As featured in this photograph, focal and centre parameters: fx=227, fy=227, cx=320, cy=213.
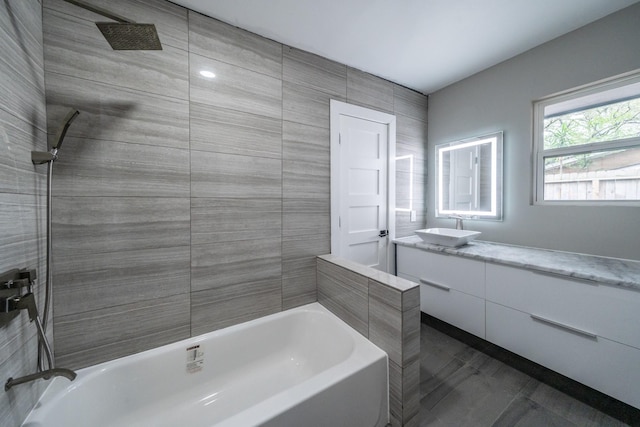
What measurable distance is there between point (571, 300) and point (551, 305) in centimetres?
11

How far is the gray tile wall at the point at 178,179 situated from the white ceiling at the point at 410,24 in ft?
0.47

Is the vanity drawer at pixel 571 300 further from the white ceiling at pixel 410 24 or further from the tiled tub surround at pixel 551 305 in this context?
the white ceiling at pixel 410 24

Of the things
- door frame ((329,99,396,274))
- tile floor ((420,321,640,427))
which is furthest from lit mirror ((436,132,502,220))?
tile floor ((420,321,640,427))

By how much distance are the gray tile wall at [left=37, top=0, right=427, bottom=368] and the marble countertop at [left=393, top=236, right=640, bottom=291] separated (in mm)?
1312

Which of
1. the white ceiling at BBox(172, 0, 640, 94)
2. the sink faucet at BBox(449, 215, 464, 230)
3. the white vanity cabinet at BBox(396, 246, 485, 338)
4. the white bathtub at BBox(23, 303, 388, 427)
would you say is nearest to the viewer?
the white bathtub at BBox(23, 303, 388, 427)

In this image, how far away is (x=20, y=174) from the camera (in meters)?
0.96

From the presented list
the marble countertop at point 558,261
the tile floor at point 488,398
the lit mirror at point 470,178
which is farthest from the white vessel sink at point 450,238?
the tile floor at point 488,398

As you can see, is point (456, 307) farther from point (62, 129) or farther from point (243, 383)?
point (62, 129)

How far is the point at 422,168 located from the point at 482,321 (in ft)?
5.63

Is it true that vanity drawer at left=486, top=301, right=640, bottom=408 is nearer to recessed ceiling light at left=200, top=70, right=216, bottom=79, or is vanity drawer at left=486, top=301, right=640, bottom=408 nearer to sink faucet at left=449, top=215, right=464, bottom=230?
sink faucet at left=449, top=215, right=464, bottom=230

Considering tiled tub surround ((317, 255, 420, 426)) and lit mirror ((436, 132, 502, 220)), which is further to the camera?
lit mirror ((436, 132, 502, 220))

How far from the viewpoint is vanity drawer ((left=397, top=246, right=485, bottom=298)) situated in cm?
189

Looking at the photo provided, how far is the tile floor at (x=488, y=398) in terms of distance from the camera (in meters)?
1.32

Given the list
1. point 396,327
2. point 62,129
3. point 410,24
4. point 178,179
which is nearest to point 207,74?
point 178,179
